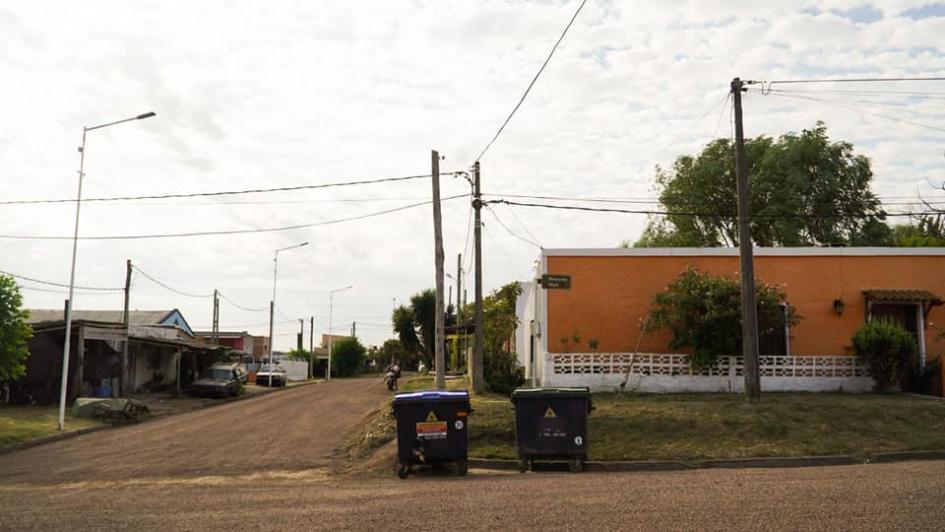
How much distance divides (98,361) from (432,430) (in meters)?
24.7

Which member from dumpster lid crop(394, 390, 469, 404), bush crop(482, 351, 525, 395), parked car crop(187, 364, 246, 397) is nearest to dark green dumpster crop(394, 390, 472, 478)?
dumpster lid crop(394, 390, 469, 404)

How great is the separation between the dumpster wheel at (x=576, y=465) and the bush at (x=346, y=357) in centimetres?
6959

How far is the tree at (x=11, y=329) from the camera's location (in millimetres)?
21469

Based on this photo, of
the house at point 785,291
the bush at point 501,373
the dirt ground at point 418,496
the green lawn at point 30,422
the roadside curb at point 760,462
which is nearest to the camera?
the dirt ground at point 418,496

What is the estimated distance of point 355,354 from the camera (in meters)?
83.0

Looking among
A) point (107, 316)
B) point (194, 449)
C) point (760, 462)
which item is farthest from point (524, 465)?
point (107, 316)

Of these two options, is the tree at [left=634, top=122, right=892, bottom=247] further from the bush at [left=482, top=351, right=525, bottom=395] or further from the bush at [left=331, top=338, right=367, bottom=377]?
the bush at [left=331, top=338, right=367, bottom=377]

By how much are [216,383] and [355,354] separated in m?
46.4

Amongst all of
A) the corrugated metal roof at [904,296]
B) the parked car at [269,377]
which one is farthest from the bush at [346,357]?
the corrugated metal roof at [904,296]

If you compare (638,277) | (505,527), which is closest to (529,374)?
(638,277)

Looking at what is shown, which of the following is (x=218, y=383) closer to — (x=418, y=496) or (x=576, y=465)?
(x=576, y=465)

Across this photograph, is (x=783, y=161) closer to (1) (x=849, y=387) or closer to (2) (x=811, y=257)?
(2) (x=811, y=257)

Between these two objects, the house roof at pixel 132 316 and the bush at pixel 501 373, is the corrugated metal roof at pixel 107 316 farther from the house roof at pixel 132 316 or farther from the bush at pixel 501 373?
the bush at pixel 501 373

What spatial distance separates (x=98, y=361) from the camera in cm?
3350
